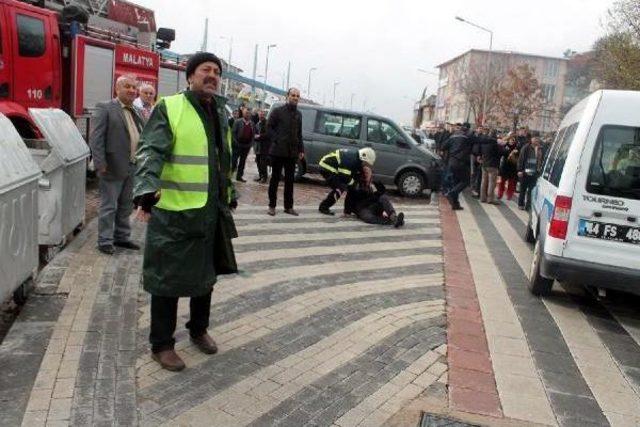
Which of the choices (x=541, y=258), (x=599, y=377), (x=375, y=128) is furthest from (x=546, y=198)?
(x=375, y=128)

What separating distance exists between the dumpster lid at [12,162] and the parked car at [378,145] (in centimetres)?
930

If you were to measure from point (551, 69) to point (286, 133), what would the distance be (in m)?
98.6

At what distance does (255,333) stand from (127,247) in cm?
257

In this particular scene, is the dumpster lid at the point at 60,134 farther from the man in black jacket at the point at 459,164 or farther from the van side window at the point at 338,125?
the van side window at the point at 338,125

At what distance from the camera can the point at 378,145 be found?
1391 cm

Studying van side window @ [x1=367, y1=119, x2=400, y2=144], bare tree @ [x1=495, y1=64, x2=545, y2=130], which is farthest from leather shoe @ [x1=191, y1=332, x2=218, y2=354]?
bare tree @ [x1=495, y1=64, x2=545, y2=130]

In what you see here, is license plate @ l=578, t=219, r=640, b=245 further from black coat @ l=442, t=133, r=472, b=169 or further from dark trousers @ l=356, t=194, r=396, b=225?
black coat @ l=442, t=133, r=472, b=169

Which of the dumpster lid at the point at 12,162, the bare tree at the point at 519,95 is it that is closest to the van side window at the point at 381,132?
the dumpster lid at the point at 12,162

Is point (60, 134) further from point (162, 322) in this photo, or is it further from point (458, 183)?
point (458, 183)

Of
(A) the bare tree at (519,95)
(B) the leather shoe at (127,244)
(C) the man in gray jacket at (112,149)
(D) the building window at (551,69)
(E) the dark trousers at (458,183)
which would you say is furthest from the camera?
(D) the building window at (551,69)

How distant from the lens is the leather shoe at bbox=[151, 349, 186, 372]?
12.9 feet

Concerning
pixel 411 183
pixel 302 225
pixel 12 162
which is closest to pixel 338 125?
pixel 411 183

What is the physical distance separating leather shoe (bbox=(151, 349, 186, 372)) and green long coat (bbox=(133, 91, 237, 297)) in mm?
425

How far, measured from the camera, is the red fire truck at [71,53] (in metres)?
8.27
